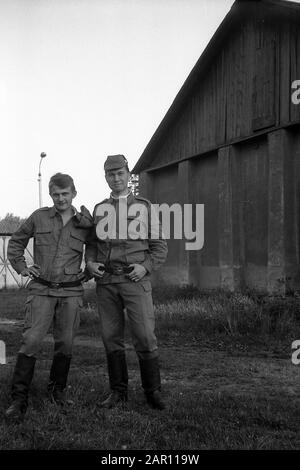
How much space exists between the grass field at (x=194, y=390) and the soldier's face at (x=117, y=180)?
1.80 metres

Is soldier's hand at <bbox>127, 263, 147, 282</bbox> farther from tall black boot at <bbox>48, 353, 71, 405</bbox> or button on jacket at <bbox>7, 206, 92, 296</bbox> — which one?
tall black boot at <bbox>48, 353, 71, 405</bbox>

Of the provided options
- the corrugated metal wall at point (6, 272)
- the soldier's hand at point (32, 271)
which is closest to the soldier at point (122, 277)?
the soldier's hand at point (32, 271)

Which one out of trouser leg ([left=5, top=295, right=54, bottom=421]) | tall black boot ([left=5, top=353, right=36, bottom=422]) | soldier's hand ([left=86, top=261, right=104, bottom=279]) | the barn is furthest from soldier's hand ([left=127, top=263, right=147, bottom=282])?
the barn

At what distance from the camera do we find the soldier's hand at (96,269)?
4.15 m

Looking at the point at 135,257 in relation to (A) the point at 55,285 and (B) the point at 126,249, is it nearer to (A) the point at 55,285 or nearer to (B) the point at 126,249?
(B) the point at 126,249

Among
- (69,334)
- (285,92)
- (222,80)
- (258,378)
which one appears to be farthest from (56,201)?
(222,80)

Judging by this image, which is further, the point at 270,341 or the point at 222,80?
the point at 222,80

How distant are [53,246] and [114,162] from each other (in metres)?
0.88

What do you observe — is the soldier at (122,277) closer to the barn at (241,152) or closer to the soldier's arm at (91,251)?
the soldier's arm at (91,251)

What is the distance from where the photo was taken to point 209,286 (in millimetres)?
12438

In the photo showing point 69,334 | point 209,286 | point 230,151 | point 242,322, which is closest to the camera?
point 69,334

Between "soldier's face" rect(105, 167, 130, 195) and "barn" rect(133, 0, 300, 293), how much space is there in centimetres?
617
